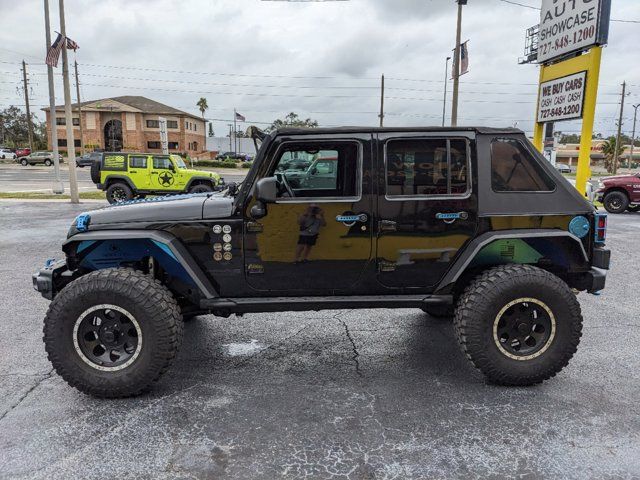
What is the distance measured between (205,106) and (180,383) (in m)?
99.2

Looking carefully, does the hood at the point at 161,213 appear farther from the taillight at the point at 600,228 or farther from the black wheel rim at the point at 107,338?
the taillight at the point at 600,228

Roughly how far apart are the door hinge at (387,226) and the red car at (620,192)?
14.8 m

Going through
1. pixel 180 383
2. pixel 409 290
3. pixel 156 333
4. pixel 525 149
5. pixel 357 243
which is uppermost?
pixel 525 149

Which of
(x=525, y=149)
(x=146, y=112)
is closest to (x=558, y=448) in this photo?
(x=525, y=149)

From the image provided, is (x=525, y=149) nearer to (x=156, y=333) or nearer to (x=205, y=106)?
(x=156, y=333)

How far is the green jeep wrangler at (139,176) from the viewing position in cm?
1589

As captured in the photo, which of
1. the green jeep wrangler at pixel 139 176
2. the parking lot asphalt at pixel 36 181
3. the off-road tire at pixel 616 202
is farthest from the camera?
the parking lot asphalt at pixel 36 181

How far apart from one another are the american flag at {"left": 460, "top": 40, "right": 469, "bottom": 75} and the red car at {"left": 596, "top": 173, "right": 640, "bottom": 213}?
777 cm

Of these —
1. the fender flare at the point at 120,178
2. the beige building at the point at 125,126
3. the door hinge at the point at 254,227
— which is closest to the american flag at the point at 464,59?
the fender flare at the point at 120,178

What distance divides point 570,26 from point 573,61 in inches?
29.3

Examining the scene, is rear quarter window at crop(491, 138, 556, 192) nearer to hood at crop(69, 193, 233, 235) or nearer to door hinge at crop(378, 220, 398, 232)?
door hinge at crop(378, 220, 398, 232)

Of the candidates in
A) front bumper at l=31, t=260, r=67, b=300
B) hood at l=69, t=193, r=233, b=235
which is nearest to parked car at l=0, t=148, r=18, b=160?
front bumper at l=31, t=260, r=67, b=300

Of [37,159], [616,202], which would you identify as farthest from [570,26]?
[37,159]

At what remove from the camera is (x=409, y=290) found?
3617mm
